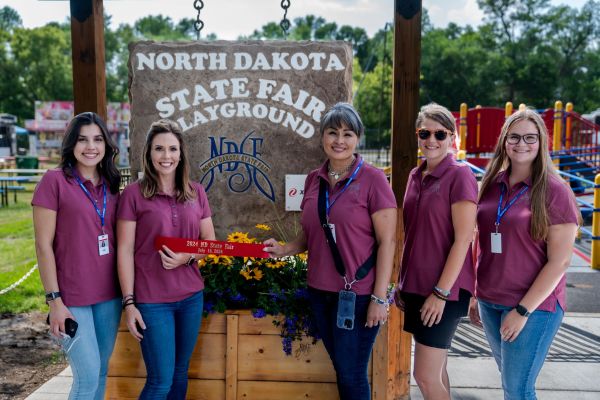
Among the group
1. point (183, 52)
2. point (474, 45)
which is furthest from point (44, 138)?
point (183, 52)

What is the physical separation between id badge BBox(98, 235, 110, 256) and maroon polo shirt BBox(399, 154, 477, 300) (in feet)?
4.64

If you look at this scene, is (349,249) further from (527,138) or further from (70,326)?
(70,326)

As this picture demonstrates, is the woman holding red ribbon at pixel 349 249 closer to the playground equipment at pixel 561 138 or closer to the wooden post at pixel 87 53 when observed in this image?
the wooden post at pixel 87 53

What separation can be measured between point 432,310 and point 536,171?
0.76 meters

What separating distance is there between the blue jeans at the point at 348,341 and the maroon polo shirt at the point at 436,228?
0.27m

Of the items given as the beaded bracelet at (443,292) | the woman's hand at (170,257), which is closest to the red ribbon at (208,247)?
the woman's hand at (170,257)

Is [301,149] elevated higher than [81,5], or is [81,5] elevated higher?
[81,5]

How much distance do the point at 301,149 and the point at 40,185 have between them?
2054 mm

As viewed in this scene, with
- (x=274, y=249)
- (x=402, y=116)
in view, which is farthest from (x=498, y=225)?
(x=402, y=116)

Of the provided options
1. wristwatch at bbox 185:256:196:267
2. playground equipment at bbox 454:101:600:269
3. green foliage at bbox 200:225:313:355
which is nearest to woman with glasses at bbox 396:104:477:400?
green foliage at bbox 200:225:313:355

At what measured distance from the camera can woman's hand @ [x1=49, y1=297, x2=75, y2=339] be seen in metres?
2.45

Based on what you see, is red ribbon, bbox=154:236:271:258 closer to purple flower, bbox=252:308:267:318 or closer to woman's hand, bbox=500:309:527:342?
purple flower, bbox=252:308:267:318

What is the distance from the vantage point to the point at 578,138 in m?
15.1

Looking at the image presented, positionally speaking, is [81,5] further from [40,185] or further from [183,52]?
[40,185]
